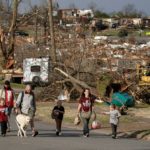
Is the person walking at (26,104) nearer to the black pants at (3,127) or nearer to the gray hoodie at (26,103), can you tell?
the gray hoodie at (26,103)

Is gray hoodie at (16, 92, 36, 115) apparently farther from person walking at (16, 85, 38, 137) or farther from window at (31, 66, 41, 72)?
window at (31, 66, 41, 72)

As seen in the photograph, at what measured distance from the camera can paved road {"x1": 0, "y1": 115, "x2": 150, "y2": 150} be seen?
16812mm

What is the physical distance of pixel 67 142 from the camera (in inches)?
720

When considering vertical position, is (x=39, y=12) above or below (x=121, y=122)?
above

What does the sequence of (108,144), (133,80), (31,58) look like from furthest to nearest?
(31,58), (133,80), (108,144)

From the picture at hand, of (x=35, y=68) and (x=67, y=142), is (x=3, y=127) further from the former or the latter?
(x=35, y=68)

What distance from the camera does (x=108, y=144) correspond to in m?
18.2

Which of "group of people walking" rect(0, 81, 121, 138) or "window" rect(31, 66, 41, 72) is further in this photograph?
"window" rect(31, 66, 41, 72)

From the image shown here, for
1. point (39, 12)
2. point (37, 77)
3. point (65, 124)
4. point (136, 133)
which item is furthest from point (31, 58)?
point (136, 133)

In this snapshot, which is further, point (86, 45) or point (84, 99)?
point (86, 45)

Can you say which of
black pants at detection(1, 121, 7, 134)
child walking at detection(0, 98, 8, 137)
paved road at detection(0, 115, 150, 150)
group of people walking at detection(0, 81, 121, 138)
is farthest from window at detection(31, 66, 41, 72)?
black pants at detection(1, 121, 7, 134)

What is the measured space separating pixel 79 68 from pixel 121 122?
358 inches

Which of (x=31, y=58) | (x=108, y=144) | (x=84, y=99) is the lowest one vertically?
(x=108, y=144)

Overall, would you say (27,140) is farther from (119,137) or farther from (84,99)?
(119,137)
